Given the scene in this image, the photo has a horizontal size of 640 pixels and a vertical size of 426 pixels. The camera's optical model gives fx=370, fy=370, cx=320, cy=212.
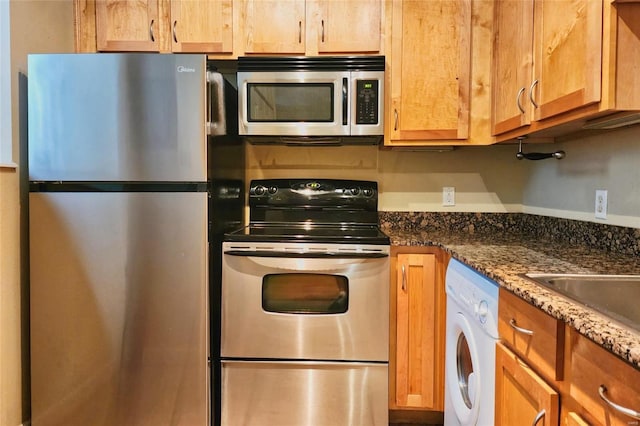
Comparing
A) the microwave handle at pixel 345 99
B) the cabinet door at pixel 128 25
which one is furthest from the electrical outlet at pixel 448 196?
the cabinet door at pixel 128 25

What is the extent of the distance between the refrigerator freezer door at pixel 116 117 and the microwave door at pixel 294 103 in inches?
13.9

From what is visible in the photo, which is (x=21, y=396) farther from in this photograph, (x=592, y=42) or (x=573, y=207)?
(x=573, y=207)

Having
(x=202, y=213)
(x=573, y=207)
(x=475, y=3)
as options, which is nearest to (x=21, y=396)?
(x=202, y=213)

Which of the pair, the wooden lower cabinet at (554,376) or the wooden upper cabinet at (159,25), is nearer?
the wooden lower cabinet at (554,376)

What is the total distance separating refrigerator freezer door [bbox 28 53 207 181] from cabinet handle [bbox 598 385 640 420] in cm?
139

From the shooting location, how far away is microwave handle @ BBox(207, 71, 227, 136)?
1550 mm

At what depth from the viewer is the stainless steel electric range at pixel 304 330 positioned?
1636 millimetres

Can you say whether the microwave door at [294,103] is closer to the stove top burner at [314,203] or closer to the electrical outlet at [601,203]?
the stove top burner at [314,203]

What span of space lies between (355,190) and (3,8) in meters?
1.78

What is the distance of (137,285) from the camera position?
5.04 feet

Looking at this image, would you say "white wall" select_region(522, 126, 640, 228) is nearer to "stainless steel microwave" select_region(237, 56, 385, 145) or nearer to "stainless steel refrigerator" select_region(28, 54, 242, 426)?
"stainless steel microwave" select_region(237, 56, 385, 145)

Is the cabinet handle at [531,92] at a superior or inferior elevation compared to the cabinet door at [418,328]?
superior

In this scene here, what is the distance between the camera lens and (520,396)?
3.19 ft

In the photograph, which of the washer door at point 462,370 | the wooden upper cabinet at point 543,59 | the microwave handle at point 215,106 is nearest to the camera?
the wooden upper cabinet at point 543,59
